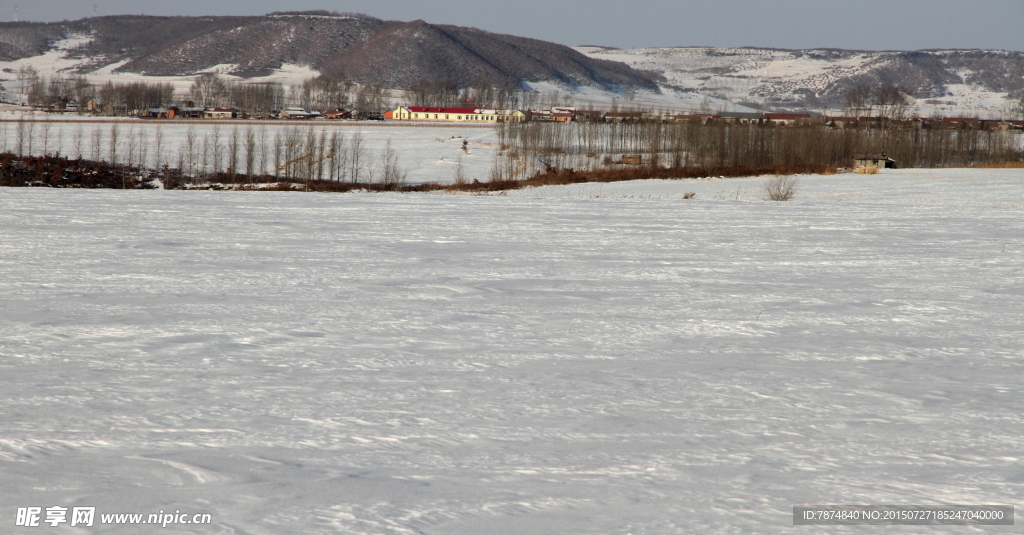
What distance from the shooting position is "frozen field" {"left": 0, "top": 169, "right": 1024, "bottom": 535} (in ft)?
12.3

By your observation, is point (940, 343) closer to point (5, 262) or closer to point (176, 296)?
point (176, 296)

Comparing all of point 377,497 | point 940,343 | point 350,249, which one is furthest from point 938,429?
point 350,249

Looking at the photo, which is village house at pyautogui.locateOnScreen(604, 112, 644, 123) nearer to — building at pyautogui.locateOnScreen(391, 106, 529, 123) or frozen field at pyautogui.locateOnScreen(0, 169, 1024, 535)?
building at pyautogui.locateOnScreen(391, 106, 529, 123)


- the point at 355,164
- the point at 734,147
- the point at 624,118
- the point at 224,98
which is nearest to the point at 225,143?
the point at 355,164

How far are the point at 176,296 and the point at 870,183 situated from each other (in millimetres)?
37054

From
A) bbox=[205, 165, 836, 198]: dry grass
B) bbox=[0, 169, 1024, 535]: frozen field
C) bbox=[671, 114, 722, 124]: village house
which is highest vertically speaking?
bbox=[671, 114, 722, 124]: village house

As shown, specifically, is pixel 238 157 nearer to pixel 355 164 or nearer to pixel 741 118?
pixel 355 164

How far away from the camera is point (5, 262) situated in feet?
32.2

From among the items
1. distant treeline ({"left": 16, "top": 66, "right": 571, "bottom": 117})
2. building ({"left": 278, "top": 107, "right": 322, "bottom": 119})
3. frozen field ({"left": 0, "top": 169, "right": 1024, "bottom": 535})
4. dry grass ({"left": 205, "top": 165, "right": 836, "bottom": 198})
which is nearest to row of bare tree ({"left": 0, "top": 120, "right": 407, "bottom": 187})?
dry grass ({"left": 205, "top": 165, "right": 836, "bottom": 198})

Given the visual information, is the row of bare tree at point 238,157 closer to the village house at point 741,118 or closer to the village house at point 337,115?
the village house at point 741,118

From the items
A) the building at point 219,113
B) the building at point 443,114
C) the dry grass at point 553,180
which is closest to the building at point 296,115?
the building at point 219,113

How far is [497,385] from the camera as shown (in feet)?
17.8

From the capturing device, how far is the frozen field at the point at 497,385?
148 inches

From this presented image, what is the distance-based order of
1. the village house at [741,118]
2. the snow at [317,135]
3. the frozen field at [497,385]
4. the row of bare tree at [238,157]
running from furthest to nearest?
the village house at [741,118]
the snow at [317,135]
the row of bare tree at [238,157]
the frozen field at [497,385]
